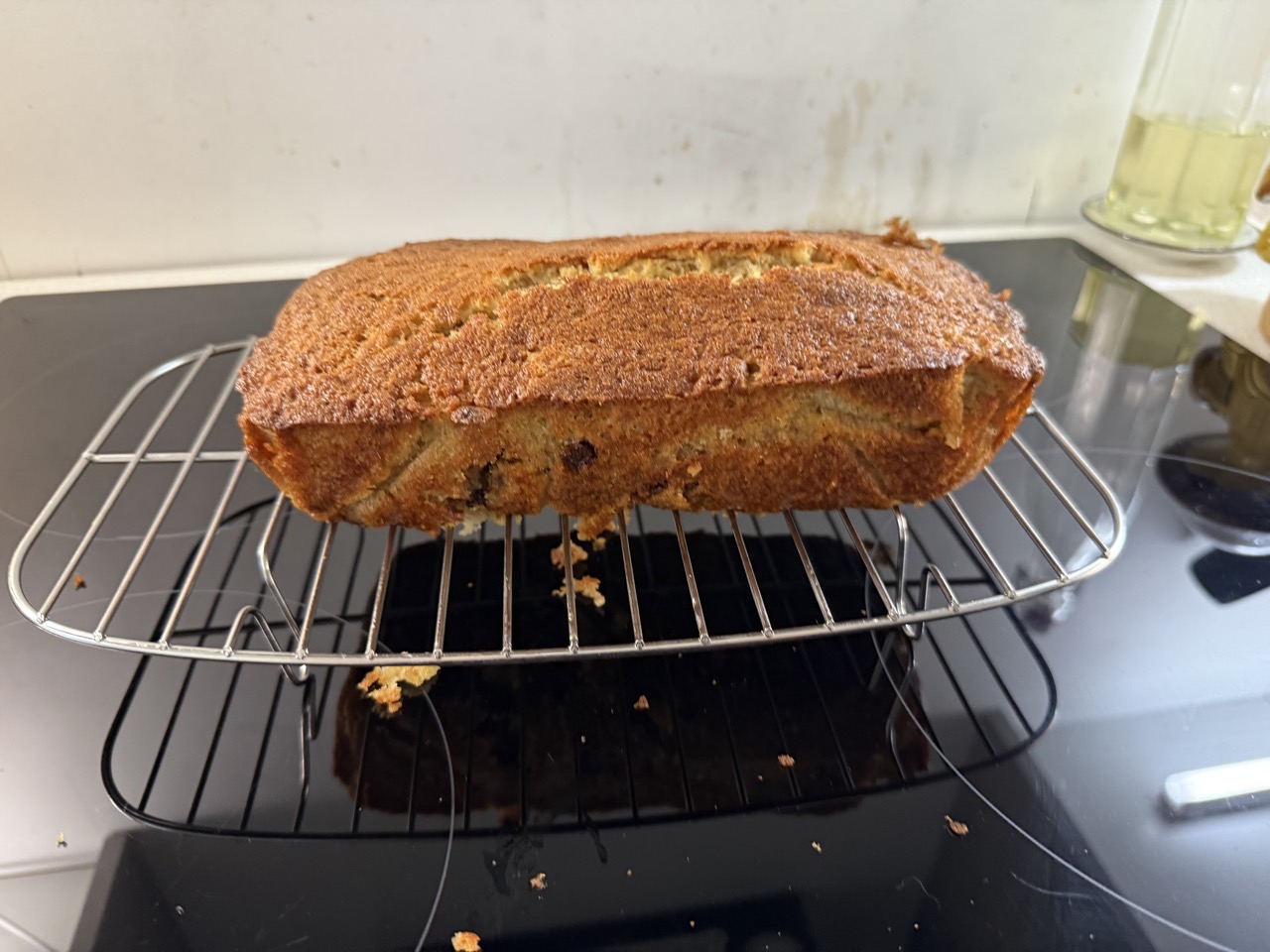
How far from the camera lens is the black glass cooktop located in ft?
2.18

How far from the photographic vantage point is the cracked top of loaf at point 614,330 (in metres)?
0.77

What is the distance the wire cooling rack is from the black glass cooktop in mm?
32

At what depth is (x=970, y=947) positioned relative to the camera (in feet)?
2.10

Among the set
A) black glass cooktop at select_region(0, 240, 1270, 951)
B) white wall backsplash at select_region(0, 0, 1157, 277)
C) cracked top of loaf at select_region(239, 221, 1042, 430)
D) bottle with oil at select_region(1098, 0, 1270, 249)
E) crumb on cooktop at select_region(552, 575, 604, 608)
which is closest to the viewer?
black glass cooktop at select_region(0, 240, 1270, 951)

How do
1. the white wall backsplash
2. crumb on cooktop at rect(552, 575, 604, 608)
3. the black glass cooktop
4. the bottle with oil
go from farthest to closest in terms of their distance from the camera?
the bottle with oil
the white wall backsplash
crumb on cooktop at rect(552, 575, 604, 608)
the black glass cooktop

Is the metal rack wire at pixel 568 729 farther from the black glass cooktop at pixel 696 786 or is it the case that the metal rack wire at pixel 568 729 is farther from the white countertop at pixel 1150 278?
the white countertop at pixel 1150 278

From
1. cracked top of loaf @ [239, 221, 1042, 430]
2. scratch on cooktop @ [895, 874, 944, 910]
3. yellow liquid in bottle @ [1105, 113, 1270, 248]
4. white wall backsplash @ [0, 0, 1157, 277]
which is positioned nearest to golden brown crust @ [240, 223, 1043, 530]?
cracked top of loaf @ [239, 221, 1042, 430]

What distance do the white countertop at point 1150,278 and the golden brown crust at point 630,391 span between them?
649 mm

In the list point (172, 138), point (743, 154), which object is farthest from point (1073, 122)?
point (172, 138)

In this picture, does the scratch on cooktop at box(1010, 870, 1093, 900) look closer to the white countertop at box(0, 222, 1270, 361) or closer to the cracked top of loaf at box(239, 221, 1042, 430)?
the cracked top of loaf at box(239, 221, 1042, 430)

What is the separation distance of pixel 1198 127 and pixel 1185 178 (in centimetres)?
9

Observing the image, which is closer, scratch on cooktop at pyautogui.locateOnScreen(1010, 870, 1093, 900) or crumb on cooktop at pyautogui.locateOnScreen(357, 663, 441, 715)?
scratch on cooktop at pyautogui.locateOnScreen(1010, 870, 1093, 900)

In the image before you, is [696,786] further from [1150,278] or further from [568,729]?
[1150,278]

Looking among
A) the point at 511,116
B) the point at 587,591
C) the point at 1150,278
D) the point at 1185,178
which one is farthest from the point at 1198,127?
the point at 587,591
